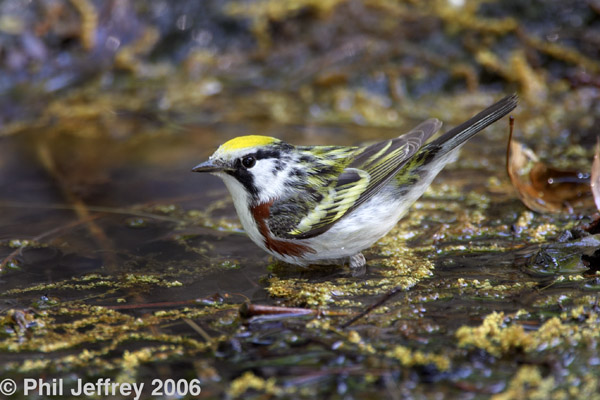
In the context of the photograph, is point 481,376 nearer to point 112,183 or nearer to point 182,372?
point 182,372

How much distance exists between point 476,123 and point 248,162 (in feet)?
4.79

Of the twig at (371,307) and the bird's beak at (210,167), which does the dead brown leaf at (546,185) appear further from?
A: the bird's beak at (210,167)

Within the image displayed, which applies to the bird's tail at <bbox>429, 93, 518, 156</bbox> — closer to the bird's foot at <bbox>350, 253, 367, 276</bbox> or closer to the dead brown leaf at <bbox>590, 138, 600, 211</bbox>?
the dead brown leaf at <bbox>590, 138, 600, 211</bbox>

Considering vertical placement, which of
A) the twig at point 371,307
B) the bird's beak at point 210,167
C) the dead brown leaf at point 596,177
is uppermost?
the bird's beak at point 210,167

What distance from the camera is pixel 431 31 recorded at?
25.1 ft

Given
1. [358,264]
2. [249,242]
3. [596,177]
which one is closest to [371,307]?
[358,264]

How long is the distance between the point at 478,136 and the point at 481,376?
151 inches

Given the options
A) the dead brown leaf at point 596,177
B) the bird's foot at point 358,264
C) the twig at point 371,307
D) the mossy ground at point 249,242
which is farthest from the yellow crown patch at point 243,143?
the dead brown leaf at point 596,177

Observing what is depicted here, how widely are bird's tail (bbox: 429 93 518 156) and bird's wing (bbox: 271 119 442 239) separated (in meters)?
0.17

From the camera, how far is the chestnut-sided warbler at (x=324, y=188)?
161 inches

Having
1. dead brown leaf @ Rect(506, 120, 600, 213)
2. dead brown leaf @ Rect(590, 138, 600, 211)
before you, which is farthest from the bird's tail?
dead brown leaf @ Rect(590, 138, 600, 211)

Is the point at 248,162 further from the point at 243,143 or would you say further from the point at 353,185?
the point at 353,185

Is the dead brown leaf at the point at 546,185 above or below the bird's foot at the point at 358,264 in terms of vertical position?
above

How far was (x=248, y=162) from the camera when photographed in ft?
13.4
